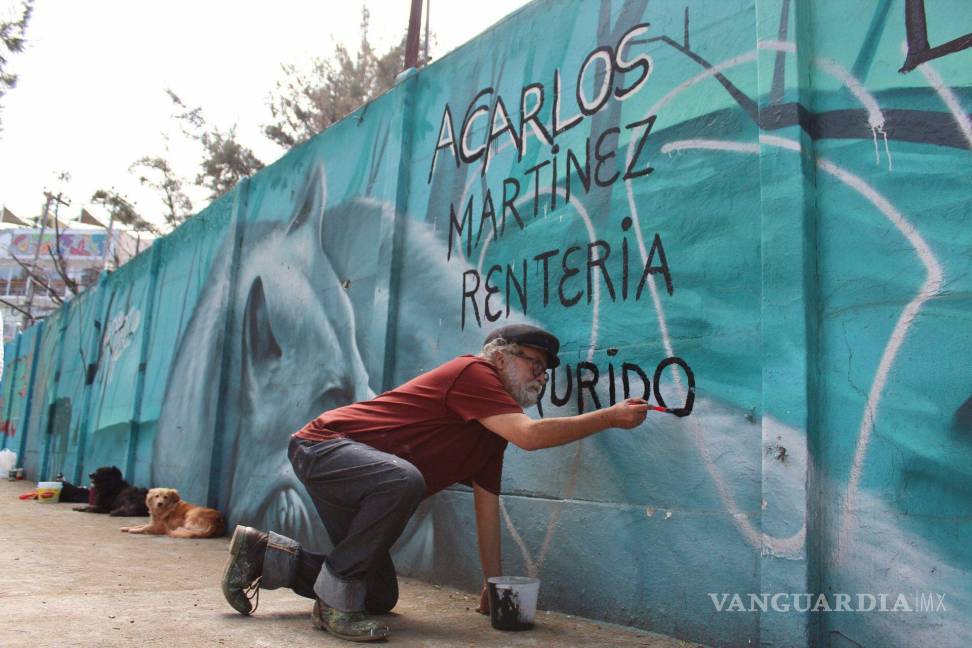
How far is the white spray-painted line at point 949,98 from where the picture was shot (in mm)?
2316

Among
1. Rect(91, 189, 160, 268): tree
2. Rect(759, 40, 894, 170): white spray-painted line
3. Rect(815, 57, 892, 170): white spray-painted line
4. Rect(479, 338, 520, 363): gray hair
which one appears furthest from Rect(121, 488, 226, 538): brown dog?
Rect(91, 189, 160, 268): tree

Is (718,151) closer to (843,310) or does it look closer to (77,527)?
(843,310)

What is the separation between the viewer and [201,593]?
3555mm

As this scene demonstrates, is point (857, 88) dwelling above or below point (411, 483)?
above

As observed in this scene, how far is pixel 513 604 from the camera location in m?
2.82

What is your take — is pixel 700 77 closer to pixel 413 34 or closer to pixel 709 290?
pixel 709 290

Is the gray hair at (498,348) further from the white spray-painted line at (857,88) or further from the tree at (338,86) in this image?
the tree at (338,86)

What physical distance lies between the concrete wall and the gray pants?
33.8 inches

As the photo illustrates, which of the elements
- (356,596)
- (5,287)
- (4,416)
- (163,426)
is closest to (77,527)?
(163,426)

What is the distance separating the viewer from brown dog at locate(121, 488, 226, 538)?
6055mm

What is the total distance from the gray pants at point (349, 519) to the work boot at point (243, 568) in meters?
0.04

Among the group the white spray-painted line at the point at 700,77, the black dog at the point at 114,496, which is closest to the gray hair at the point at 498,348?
the white spray-painted line at the point at 700,77

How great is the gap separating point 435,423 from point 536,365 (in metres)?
0.46

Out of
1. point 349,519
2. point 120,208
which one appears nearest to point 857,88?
point 349,519
